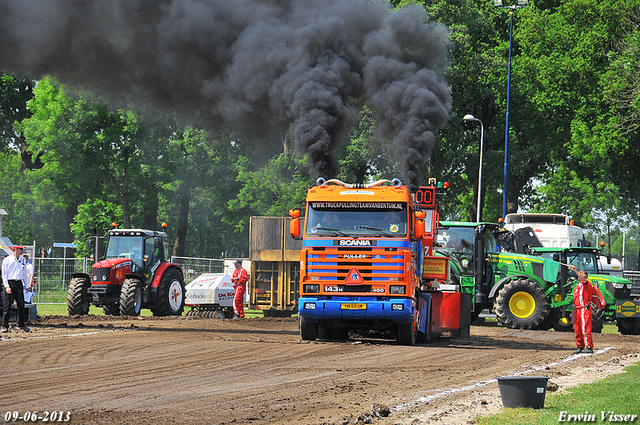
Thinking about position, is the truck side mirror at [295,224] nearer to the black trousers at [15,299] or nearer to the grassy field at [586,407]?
the grassy field at [586,407]

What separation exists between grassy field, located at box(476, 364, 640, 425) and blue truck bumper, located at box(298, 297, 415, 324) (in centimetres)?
502

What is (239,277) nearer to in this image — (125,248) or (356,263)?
(125,248)

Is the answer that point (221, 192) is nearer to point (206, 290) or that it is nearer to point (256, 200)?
point (256, 200)

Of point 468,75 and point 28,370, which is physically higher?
point 468,75

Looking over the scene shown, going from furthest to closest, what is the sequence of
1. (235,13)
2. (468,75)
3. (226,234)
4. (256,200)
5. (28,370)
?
1. (226,234)
2. (256,200)
3. (468,75)
4. (235,13)
5. (28,370)

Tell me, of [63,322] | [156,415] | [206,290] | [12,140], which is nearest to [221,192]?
[12,140]

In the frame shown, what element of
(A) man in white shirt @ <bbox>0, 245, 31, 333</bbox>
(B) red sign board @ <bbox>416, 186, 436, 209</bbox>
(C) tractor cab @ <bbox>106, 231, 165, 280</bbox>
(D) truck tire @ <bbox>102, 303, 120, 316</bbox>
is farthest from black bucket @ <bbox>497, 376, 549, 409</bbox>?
(D) truck tire @ <bbox>102, 303, 120, 316</bbox>

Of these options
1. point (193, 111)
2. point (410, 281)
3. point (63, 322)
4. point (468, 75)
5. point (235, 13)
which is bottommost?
point (63, 322)

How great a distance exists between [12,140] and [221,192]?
1678 centimetres

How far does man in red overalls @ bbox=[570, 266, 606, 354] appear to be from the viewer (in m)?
16.4

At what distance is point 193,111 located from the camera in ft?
69.2

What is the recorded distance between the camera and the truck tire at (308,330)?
16.8 m

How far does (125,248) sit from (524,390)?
18662 mm

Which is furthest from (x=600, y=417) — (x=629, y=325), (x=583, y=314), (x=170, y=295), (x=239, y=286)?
(x=170, y=295)
